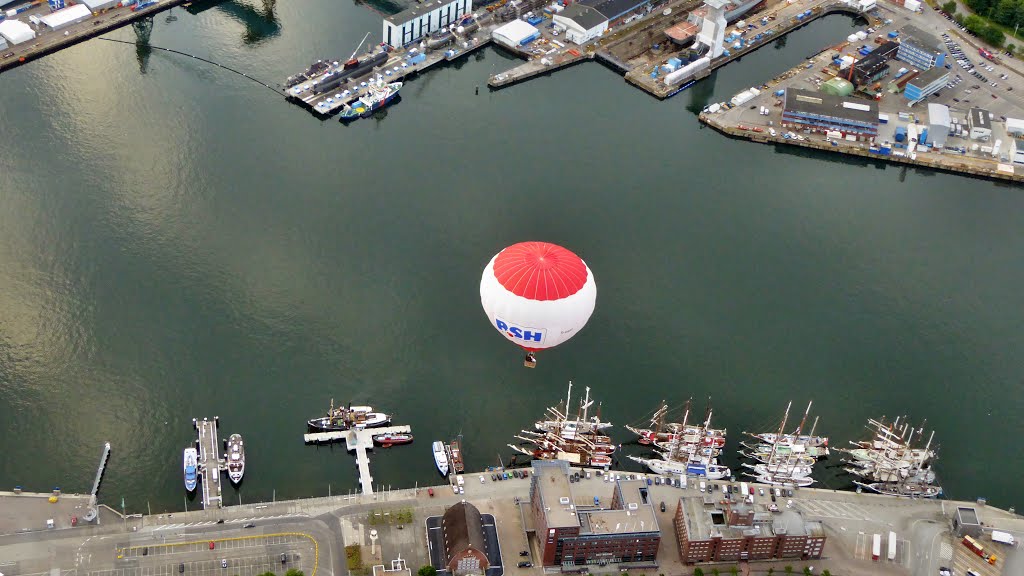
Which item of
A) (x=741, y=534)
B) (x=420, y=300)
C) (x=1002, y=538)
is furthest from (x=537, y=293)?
(x=1002, y=538)

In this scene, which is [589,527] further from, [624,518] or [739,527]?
[739,527]

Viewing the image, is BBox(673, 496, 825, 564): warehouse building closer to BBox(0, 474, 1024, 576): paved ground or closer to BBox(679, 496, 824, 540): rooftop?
BBox(679, 496, 824, 540): rooftop

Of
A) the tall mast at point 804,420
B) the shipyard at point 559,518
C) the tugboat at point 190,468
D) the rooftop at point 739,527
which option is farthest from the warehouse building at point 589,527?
the tugboat at point 190,468

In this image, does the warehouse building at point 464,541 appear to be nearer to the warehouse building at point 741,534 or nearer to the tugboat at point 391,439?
the tugboat at point 391,439

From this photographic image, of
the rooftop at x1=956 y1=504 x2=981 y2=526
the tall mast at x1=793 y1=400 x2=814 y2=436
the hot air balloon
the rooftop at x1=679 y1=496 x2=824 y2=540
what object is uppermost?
the hot air balloon

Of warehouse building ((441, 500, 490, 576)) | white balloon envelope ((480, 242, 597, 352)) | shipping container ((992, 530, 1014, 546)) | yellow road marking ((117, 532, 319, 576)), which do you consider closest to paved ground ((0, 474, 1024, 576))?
yellow road marking ((117, 532, 319, 576))

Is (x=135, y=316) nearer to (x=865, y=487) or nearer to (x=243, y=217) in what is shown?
(x=243, y=217)
